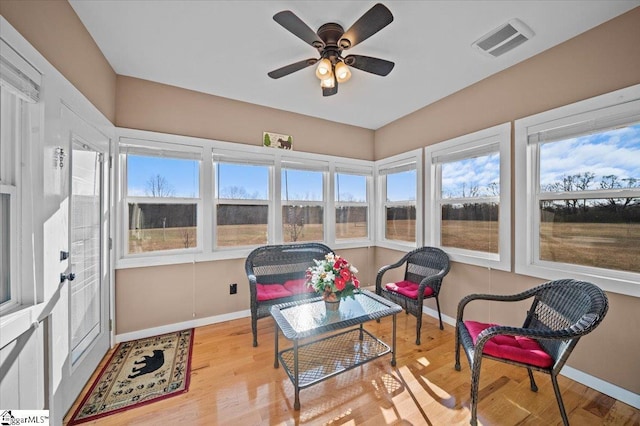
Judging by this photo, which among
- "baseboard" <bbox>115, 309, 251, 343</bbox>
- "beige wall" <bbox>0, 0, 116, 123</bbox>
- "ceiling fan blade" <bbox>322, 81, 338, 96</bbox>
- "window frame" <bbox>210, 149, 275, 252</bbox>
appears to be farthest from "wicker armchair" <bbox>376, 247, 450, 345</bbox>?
"beige wall" <bbox>0, 0, 116, 123</bbox>

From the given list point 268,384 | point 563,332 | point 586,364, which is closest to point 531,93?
point 563,332

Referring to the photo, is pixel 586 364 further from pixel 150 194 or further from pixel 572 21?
pixel 150 194

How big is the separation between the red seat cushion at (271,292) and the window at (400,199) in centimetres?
193

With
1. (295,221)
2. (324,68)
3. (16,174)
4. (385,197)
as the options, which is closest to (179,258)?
(295,221)

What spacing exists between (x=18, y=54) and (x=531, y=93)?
364cm

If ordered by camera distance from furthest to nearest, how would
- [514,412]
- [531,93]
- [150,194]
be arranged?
[150,194]
[531,93]
[514,412]

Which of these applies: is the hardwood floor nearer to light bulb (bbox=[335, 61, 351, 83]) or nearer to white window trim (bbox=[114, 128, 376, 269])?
white window trim (bbox=[114, 128, 376, 269])

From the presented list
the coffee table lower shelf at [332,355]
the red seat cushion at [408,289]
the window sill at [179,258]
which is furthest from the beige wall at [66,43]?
the red seat cushion at [408,289]

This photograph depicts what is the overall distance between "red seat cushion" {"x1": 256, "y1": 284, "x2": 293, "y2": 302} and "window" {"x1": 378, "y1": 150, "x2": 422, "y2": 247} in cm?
193

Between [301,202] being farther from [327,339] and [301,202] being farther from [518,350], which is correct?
[518,350]

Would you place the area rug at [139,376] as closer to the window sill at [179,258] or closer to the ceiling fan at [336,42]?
the window sill at [179,258]

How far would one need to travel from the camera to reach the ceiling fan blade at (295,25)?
147 cm

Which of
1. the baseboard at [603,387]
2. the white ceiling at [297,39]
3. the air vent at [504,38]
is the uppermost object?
the white ceiling at [297,39]

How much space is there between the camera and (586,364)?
199 cm
